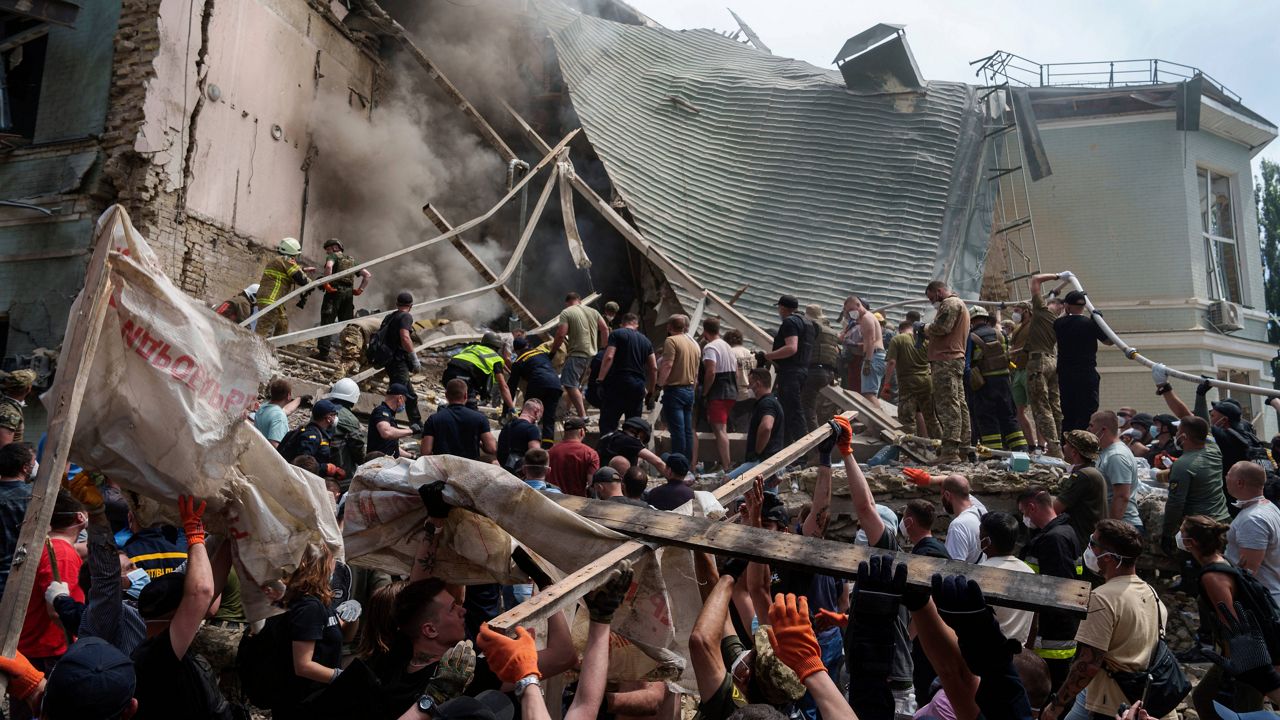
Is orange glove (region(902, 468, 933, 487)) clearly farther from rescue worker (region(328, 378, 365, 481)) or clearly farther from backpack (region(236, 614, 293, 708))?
rescue worker (region(328, 378, 365, 481))

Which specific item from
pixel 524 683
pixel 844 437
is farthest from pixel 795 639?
pixel 844 437

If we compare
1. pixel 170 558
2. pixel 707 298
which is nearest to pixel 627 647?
pixel 170 558

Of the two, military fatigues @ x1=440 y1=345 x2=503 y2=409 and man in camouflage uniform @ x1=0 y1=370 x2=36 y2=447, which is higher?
military fatigues @ x1=440 y1=345 x2=503 y2=409

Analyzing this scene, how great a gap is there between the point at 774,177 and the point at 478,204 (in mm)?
5402

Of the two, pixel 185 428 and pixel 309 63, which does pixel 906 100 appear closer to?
pixel 309 63

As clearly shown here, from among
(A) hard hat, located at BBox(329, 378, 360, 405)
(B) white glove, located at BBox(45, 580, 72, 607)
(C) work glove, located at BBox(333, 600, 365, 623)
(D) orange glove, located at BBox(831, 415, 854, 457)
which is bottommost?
(C) work glove, located at BBox(333, 600, 365, 623)

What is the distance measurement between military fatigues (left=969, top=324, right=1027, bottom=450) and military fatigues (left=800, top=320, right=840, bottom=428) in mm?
1471

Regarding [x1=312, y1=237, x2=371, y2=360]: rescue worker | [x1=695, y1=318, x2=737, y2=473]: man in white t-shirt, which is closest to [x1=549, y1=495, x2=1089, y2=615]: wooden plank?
[x1=695, y1=318, x2=737, y2=473]: man in white t-shirt

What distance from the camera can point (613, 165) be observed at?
646 inches

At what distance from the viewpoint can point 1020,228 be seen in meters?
19.9

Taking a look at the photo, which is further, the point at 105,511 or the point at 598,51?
the point at 598,51

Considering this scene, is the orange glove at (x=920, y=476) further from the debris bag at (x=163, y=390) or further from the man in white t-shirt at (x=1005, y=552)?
the debris bag at (x=163, y=390)

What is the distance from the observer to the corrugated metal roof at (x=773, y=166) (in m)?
16.5

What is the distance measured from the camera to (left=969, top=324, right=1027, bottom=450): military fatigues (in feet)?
31.1
